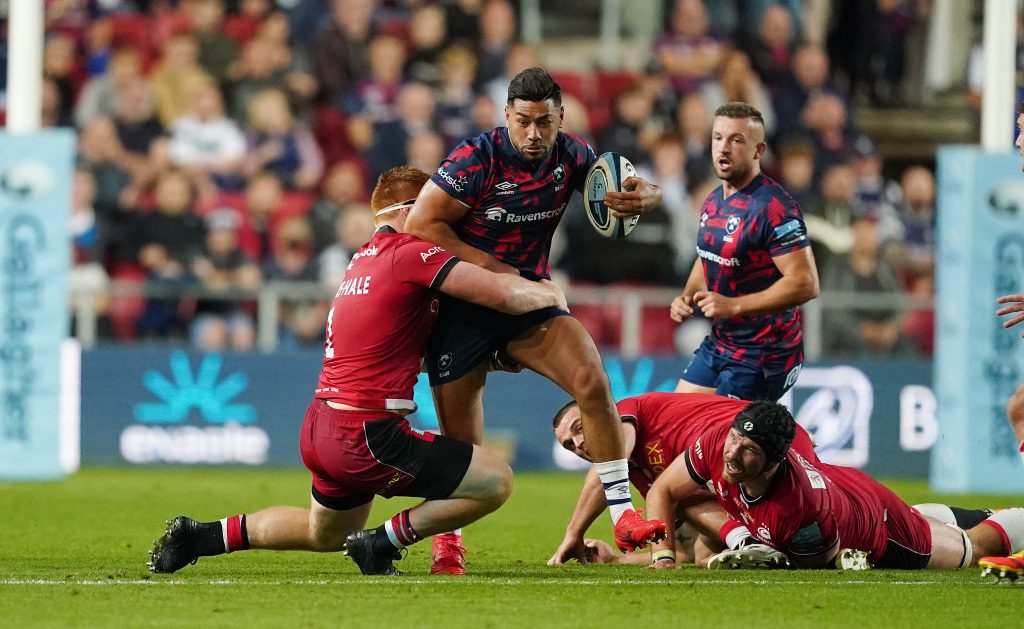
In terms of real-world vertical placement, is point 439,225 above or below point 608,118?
below

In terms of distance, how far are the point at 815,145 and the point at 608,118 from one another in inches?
88.9

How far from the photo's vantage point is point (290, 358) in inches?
567

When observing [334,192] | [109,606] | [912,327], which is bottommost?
[109,606]

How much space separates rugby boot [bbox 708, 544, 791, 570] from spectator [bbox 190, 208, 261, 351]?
24.5ft

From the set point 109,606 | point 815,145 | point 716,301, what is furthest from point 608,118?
point 109,606

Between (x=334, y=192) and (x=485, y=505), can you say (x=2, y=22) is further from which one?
(x=485, y=505)

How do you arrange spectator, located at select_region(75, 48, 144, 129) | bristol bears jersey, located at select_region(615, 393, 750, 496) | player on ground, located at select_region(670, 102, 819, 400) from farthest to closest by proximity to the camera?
spectator, located at select_region(75, 48, 144, 129), player on ground, located at select_region(670, 102, 819, 400), bristol bears jersey, located at select_region(615, 393, 750, 496)

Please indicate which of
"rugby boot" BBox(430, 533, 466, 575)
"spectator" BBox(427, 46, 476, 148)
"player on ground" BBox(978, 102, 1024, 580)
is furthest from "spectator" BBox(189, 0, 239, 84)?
"player on ground" BBox(978, 102, 1024, 580)

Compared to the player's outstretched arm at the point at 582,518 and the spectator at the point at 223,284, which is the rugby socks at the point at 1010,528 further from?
the spectator at the point at 223,284

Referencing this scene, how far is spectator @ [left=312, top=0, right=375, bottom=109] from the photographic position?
17.0m

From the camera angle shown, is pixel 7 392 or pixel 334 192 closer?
pixel 7 392

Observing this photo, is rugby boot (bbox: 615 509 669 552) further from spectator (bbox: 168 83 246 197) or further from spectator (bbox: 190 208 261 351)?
spectator (bbox: 168 83 246 197)

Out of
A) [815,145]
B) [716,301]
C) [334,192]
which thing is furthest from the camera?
[815,145]

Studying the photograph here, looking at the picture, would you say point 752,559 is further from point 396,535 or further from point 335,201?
point 335,201
